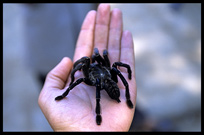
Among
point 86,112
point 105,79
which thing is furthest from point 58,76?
point 86,112

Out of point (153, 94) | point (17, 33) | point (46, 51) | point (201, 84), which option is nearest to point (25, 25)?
point (17, 33)

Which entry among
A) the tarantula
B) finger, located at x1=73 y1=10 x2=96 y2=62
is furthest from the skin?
the tarantula

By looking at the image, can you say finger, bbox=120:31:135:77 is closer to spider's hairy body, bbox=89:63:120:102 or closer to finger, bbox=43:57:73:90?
spider's hairy body, bbox=89:63:120:102

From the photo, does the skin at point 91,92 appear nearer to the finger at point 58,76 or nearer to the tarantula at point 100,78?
the finger at point 58,76

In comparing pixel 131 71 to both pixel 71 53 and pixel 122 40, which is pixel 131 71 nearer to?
pixel 122 40

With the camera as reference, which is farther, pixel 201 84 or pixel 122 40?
pixel 201 84

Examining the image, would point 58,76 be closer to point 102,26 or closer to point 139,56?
point 102,26
